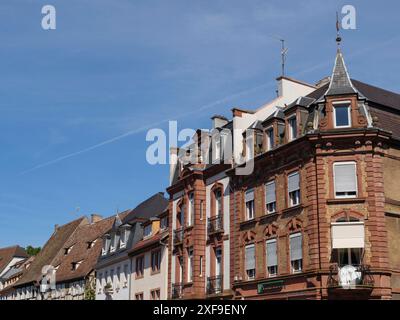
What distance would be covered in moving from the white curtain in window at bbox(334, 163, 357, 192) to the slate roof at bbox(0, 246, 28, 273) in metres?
83.7

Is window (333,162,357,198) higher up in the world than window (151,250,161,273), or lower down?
higher up

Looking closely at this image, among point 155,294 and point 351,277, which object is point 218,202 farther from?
point 351,277

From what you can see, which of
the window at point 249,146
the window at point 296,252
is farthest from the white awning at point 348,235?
the window at point 249,146

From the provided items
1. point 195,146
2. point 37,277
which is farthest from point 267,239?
point 37,277

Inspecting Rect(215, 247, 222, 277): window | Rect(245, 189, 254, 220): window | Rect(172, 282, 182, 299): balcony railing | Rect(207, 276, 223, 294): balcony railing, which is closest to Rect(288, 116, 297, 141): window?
Rect(245, 189, 254, 220): window

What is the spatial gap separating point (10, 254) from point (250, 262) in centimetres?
7967

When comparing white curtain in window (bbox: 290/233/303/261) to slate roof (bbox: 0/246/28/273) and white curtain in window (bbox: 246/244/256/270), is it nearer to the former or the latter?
white curtain in window (bbox: 246/244/256/270)

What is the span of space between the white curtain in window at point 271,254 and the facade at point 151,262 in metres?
12.6

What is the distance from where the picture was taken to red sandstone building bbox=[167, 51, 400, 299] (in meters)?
29.4

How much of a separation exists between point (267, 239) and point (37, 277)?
48.9 metres

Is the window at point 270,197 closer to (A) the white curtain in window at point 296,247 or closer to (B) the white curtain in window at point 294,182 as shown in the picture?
(B) the white curtain in window at point 294,182

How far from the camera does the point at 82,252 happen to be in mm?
68625

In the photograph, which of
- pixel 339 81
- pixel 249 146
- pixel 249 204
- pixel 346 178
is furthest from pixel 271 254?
pixel 339 81
